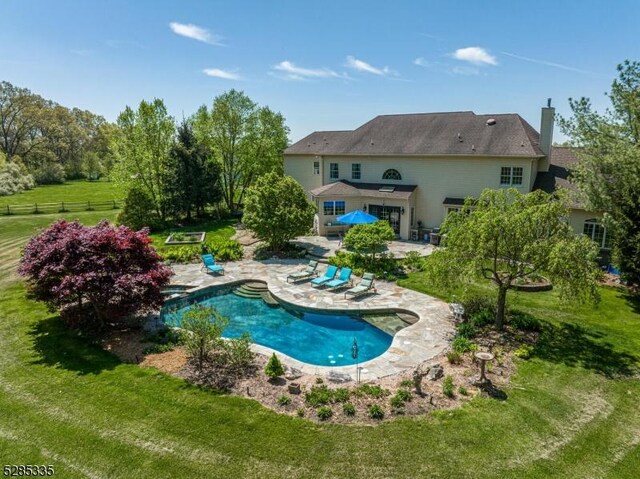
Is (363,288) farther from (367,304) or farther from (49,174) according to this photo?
(49,174)

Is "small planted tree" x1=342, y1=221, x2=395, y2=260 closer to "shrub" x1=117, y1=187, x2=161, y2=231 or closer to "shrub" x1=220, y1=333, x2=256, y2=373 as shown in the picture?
"shrub" x1=220, y1=333, x2=256, y2=373

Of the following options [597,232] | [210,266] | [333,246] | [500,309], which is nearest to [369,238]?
[333,246]

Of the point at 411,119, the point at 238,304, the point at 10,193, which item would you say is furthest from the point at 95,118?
the point at 238,304

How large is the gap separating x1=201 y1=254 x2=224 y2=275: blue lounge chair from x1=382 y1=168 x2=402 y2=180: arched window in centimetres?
1503

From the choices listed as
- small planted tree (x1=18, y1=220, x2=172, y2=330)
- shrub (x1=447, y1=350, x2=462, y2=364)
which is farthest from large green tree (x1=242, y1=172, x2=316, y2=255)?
shrub (x1=447, y1=350, x2=462, y2=364)

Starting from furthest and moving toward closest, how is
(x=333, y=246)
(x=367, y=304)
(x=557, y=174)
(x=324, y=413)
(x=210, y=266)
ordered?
(x=333, y=246), (x=557, y=174), (x=210, y=266), (x=367, y=304), (x=324, y=413)

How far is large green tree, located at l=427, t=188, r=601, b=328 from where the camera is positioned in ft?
40.7

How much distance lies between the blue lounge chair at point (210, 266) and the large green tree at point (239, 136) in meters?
16.6

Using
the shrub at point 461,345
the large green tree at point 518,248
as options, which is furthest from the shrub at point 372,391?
the large green tree at point 518,248

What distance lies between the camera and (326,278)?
65.6 ft

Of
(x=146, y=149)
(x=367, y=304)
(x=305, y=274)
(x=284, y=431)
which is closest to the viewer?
(x=284, y=431)

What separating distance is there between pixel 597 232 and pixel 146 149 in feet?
108

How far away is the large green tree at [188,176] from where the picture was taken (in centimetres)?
3366

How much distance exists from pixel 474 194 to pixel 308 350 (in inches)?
734
